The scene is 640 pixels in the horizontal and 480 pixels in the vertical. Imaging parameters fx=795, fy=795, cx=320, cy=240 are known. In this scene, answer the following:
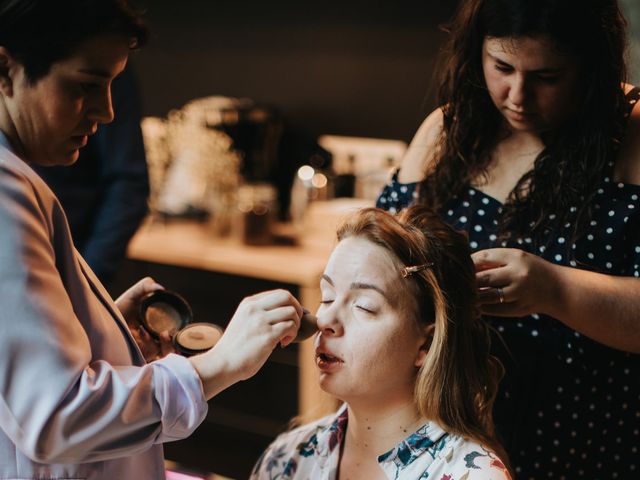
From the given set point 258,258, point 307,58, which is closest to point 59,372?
point 258,258

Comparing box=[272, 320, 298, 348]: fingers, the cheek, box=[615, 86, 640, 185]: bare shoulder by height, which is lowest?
box=[272, 320, 298, 348]: fingers

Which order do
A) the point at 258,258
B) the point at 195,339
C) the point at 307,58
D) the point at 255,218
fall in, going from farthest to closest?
the point at 307,58 < the point at 255,218 < the point at 258,258 < the point at 195,339

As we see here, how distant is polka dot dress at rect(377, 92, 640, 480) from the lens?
163 cm

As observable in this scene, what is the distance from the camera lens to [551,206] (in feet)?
5.27

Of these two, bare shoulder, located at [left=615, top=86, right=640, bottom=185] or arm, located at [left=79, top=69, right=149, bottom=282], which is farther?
arm, located at [left=79, top=69, right=149, bottom=282]

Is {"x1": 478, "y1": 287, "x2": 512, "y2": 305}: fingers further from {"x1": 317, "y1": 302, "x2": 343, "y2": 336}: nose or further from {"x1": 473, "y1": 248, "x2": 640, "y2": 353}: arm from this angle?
{"x1": 317, "y1": 302, "x2": 343, "y2": 336}: nose

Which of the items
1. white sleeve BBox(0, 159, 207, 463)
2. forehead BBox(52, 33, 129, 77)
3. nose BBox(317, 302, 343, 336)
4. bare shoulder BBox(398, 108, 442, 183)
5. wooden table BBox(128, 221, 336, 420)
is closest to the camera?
white sleeve BBox(0, 159, 207, 463)

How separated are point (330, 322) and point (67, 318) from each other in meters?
0.54

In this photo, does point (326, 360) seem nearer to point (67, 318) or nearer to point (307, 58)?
point (67, 318)

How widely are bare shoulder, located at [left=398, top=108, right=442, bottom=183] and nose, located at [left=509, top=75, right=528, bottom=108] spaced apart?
0.32 m

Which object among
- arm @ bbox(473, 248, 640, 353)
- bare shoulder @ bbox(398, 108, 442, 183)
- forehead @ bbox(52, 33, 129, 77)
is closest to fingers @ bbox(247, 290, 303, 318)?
forehead @ bbox(52, 33, 129, 77)

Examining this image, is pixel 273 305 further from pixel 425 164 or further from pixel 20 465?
pixel 425 164

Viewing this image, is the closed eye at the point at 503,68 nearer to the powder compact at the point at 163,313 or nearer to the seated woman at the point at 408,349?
the seated woman at the point at 408,349

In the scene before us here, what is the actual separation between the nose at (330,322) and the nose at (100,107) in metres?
0.51
